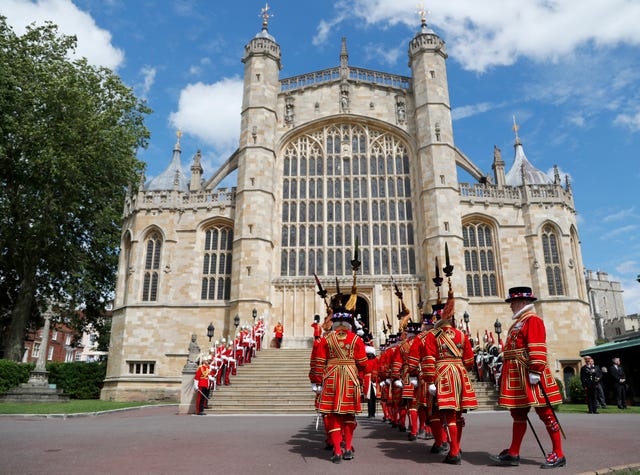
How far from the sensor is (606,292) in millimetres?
70312

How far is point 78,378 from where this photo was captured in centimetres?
2402

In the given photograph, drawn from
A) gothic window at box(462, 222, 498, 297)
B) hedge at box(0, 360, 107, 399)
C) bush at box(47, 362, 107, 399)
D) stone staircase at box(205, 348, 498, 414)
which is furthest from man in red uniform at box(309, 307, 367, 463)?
bush at box(47, 362, 107, 399)

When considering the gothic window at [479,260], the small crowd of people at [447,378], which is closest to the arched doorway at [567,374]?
the gothic window at [479,260]

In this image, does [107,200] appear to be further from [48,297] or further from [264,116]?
[264,116]

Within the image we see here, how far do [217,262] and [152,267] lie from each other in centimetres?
325

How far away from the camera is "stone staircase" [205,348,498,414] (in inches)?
554

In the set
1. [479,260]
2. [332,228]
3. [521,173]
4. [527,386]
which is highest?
[521,173]

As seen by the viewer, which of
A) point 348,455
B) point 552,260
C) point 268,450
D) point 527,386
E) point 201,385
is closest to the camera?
point 527,386

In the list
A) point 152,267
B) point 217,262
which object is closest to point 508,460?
point 217,262

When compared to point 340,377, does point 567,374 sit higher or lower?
lower

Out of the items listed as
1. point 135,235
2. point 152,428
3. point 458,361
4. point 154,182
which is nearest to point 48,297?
point 135,235

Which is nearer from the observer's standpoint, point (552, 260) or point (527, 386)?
point (527, 386)

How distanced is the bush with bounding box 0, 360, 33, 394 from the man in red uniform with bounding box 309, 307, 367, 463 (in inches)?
744

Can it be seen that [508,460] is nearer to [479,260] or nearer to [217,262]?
[479,260]
